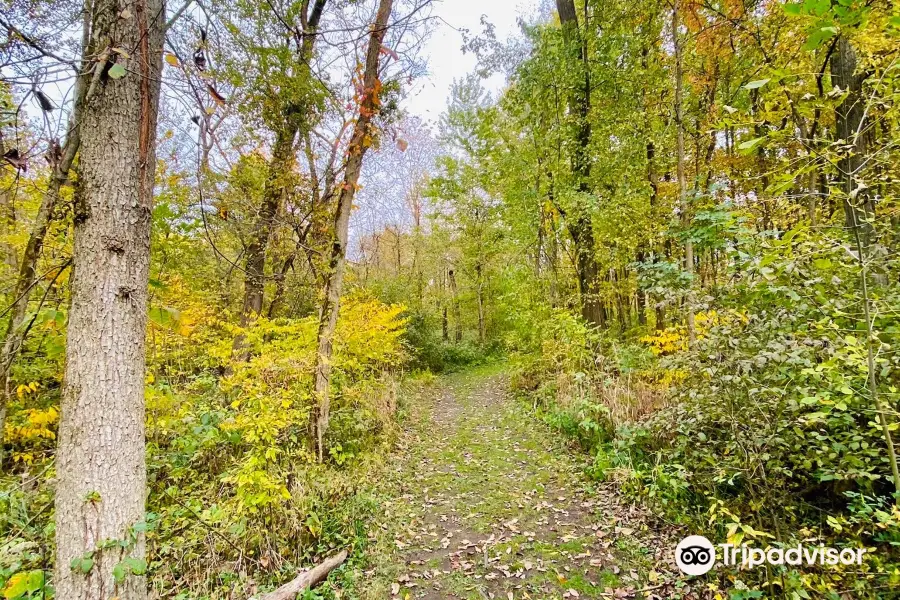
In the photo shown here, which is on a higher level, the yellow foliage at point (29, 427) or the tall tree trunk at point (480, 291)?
the tall tree trunk at point (480, 291)

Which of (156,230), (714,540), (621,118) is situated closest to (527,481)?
(714,540)

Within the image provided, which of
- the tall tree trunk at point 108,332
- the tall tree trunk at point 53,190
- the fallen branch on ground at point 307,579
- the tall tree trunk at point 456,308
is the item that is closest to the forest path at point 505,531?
the fallen branch on ground at point 307,579

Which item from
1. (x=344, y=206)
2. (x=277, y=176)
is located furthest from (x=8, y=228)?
(x=344, y=206)

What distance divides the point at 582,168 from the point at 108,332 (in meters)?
7.71

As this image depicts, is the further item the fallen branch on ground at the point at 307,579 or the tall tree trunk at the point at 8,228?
the tall tree trunk at the point at 8,228

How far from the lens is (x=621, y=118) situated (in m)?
7.03

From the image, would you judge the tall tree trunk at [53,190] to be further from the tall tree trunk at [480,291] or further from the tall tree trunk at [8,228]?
the tall tree trunk at [480,291]

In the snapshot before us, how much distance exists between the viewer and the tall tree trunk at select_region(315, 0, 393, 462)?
457cm

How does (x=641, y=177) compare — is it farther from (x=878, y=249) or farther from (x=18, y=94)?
(x=18, y=94)

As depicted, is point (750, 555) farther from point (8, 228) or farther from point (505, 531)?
point (8, 228)

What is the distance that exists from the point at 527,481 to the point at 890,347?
3.60m

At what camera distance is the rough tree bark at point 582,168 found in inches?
287

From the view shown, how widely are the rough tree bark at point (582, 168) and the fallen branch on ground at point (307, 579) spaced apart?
19.8 ft

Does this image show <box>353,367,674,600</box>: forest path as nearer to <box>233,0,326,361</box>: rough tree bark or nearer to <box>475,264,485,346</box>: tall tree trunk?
<box>233,0,326,361</box>: rough tree bark
